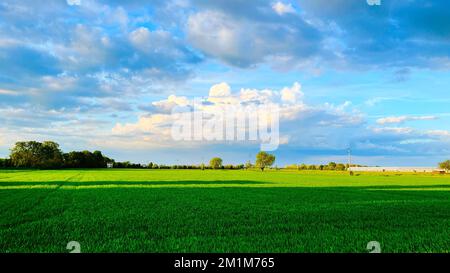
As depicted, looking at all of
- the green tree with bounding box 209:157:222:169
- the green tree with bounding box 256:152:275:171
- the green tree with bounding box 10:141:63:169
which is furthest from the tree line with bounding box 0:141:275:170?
the green tree with bounding box 256:152:275:171

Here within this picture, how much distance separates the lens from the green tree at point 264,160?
194 meters

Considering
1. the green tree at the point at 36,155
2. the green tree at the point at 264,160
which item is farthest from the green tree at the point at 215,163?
the green tree at the point at 36,155

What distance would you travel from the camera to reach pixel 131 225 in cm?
1364

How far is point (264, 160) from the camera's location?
195750 millimetres

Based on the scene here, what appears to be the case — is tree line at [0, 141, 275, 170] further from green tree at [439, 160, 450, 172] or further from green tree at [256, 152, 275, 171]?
green tree at [439, 160, 450, 172]

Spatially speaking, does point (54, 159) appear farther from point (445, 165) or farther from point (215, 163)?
point (445, 165)

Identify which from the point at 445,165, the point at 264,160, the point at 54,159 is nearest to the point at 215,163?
the point at 264,160

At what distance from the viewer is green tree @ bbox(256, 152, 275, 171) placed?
193500mm

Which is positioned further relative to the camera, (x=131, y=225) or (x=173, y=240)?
(x=131, y=225)

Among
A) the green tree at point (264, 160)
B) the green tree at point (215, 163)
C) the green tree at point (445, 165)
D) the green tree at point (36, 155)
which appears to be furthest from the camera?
the green tree at point (264, 160)

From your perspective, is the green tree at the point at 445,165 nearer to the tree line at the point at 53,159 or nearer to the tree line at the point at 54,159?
the tree line at the point at 54,159
